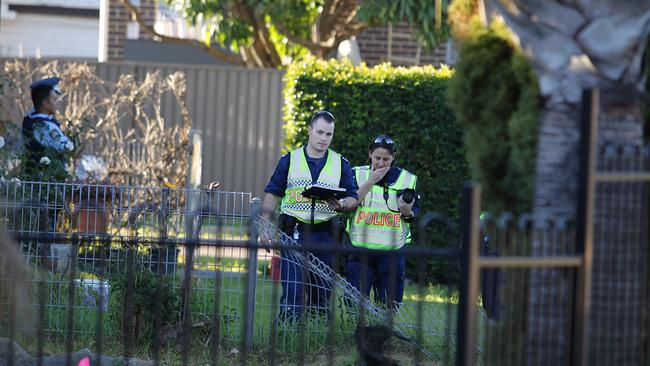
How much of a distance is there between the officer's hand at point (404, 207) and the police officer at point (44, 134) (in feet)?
9.01

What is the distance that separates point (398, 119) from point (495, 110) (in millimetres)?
7095

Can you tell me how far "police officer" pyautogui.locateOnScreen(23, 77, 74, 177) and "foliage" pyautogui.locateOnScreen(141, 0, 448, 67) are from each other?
5.85 metres

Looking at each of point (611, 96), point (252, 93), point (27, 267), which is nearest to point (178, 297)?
point (27, 267)

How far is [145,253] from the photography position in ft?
26.3

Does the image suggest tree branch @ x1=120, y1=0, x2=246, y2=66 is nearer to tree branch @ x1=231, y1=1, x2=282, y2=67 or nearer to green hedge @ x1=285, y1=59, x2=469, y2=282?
tree branch @ x1=231, y1=1, x2=282, y2=67

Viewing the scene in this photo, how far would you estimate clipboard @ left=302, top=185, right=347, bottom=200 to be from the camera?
809cm

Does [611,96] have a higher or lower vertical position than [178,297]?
higher

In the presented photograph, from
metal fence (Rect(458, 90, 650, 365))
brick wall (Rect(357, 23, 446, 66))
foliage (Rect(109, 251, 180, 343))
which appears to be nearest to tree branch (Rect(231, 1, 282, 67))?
brick wall (Rect(357, 23, 446, 66))

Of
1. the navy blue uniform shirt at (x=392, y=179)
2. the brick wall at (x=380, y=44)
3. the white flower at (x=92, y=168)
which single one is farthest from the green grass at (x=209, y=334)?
the brick wall at (x=380, y=44)

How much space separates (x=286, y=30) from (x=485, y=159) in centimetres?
1224

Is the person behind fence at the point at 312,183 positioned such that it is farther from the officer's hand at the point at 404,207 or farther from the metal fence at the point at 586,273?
the metal fence at the point at 586,273

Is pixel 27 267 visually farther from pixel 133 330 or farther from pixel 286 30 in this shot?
pixel 286 30

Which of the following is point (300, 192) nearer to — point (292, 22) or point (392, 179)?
point (392, 179)

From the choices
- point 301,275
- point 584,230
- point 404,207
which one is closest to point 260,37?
point 404,207
